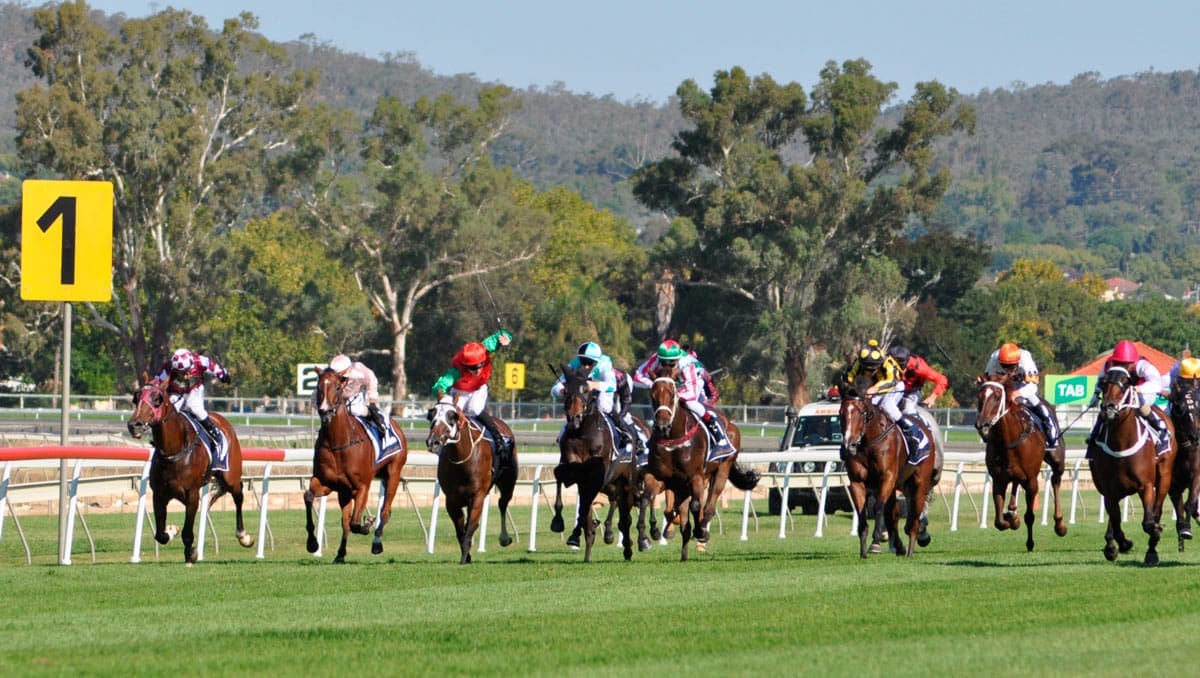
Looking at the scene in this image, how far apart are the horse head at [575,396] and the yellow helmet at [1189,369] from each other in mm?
5265

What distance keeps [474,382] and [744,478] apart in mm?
4758

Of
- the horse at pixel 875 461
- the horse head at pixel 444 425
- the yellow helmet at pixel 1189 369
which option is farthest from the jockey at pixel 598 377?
the yellow helmet at pixel 1189 369

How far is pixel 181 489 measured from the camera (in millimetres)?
16609

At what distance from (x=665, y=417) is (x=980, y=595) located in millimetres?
5029

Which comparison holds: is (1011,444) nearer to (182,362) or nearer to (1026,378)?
(1026,378)

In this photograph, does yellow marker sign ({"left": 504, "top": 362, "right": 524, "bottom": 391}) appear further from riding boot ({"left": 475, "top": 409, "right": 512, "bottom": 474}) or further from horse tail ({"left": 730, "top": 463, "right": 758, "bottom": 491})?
riding boot ({"left": 475, "top": 409, "right": 512, "bottom": 474})

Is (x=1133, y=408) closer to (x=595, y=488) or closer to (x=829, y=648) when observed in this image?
(x=595, y=488)

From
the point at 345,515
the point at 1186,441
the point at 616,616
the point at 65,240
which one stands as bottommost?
the point at 616,616

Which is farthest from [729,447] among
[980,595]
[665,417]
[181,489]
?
[980,595]

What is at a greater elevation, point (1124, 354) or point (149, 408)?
point (1124, 354)

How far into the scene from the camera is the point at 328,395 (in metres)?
16.9

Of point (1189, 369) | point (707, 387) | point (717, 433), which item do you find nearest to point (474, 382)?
point (717, 433)

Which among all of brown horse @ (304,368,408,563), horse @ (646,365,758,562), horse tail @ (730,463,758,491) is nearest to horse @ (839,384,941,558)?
horse @ (646,365,758,562)

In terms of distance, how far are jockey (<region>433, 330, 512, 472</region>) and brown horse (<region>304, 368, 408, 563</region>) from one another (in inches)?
32.9
